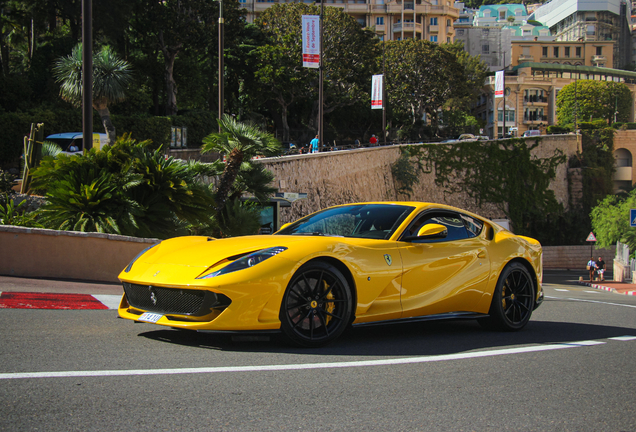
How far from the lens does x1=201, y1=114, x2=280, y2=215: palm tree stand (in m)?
15.0

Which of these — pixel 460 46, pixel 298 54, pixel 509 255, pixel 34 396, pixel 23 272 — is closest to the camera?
pixel 34 396

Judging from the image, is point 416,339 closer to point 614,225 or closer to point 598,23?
point 614,225

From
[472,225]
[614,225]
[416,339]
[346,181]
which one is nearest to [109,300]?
[416,339]

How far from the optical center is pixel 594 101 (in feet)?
342

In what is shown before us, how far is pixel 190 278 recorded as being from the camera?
4.98 metres

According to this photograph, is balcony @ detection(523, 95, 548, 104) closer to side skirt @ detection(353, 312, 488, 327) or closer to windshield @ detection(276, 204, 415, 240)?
side skirt @ detection(353, 312, 488, 327)

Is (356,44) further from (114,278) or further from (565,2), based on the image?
(565,2)

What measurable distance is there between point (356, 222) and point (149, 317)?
88.6 inches

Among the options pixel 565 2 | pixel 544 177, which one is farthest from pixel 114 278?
pixel 565 2

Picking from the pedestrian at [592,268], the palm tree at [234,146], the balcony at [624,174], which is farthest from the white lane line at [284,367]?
the balcony at [624,174]

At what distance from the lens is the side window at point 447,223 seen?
632cm

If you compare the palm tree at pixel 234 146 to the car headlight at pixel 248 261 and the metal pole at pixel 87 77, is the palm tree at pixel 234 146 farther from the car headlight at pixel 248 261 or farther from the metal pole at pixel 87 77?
the car headlight at pixel 248 261

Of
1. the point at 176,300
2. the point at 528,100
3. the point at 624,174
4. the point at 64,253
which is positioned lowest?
the point at 64,253

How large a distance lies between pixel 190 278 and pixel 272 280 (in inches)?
25.7
